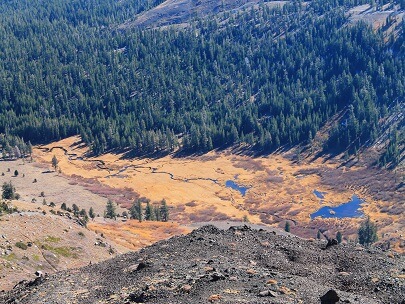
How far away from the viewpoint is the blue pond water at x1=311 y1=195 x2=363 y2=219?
130m

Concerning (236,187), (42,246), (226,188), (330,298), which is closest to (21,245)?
(42,246)

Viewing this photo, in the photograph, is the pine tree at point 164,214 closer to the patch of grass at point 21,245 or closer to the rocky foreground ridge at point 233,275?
the patch of grass at point 21,245

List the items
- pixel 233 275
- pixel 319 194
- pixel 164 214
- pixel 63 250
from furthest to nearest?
pixel 319 194 < pixel 164 214 < pixel 63 250 < pixel 233 275

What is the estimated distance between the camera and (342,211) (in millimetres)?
133375

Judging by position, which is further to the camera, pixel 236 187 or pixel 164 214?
pixel 236 187

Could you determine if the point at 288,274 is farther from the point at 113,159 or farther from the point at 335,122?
the point at 335,122

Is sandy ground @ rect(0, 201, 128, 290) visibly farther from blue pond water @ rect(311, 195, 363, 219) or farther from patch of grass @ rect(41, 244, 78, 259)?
blue pond water @ rect(311, 195, 363, 219)

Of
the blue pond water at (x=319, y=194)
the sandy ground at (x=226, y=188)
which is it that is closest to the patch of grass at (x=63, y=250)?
the sandy ground at (x=226, y=188)

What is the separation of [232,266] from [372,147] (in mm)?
146279

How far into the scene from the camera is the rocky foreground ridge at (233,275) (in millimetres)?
32312

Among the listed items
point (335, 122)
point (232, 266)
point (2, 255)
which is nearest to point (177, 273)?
point (232, 266)

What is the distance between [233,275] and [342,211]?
341 feet

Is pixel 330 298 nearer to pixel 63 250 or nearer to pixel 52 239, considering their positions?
pixel 63 250

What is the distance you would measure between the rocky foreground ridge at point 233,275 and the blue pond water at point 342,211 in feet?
291
